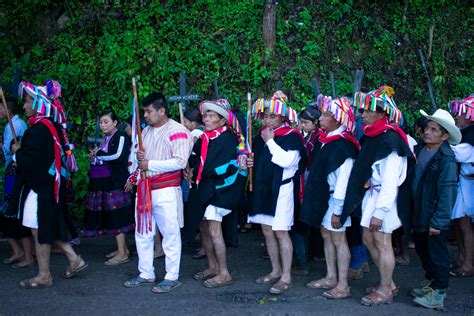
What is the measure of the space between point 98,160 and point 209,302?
7.52 ft

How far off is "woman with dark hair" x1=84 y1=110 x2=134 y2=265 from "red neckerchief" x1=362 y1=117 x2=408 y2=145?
297 centimetres

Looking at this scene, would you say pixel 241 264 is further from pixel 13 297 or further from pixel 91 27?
pixel 91 27

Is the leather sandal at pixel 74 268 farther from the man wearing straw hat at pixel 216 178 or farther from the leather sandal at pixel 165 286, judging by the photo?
the man wearing straw hat at pixel 216 178

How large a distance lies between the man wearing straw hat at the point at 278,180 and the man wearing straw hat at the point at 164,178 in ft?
2.62

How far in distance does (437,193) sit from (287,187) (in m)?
1.42

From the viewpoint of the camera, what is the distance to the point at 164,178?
557cm

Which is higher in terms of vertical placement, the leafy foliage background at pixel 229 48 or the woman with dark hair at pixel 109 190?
the leafy foliage background at pixel 229 48

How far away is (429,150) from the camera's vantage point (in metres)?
5.26

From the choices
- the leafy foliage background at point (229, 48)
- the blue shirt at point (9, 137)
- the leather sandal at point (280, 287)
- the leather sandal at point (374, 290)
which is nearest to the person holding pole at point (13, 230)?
the blue shirt at point (9, 137)

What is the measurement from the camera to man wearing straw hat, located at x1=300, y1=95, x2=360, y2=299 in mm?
5309

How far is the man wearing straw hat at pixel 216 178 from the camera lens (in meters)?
5.70

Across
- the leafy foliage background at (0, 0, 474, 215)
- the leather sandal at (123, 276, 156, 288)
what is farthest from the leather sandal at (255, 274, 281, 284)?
the leafy foliage background at (0, 0, 474, 215)

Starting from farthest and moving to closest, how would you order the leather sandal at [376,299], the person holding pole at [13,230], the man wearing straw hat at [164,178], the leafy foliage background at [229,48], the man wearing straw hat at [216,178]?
the leafy foliage background at [229,48] → the person holding pole at [13,230] → the man wearing straw hat at [216,178] → the man wearing straw hat at [164,178] → the leather sandal at [376,299]

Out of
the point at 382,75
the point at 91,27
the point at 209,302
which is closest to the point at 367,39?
the point at 382,75
